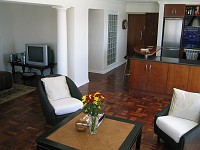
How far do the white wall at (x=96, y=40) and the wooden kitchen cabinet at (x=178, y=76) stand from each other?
2.81 m

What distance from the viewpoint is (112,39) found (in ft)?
26.0

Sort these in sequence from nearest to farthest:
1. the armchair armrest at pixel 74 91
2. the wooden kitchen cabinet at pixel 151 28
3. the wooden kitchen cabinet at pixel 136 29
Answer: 1. the armchair armrest at pixel 74 91
2. the wooden kitchen cabinet at pixel 151 28
3. the wooden kitchen cabinet at pixel 136 29

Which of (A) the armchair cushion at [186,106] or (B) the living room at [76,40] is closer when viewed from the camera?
(A) the armchair cushion at [186,106]

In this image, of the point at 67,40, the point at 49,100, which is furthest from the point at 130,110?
the point at 67,40

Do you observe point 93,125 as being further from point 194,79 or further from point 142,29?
point 142,29

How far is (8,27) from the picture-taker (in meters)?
6.89

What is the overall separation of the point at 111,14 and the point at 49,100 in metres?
4.67

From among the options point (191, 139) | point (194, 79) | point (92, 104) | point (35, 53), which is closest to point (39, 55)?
point (35, 53)

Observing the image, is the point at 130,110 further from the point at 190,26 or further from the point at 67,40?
the point at 190,26

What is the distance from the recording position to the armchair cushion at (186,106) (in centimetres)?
300

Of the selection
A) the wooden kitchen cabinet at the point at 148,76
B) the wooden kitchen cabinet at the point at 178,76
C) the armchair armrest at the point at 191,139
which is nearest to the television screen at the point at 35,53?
the wooden kitchen cabinet at the point at 148,76

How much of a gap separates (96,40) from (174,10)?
9.11 ft

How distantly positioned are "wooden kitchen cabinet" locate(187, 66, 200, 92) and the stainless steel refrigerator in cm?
284

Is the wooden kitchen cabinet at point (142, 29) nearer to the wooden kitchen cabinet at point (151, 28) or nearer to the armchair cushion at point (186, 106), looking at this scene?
the wooden kitchen cabinet at point (151, 28)
